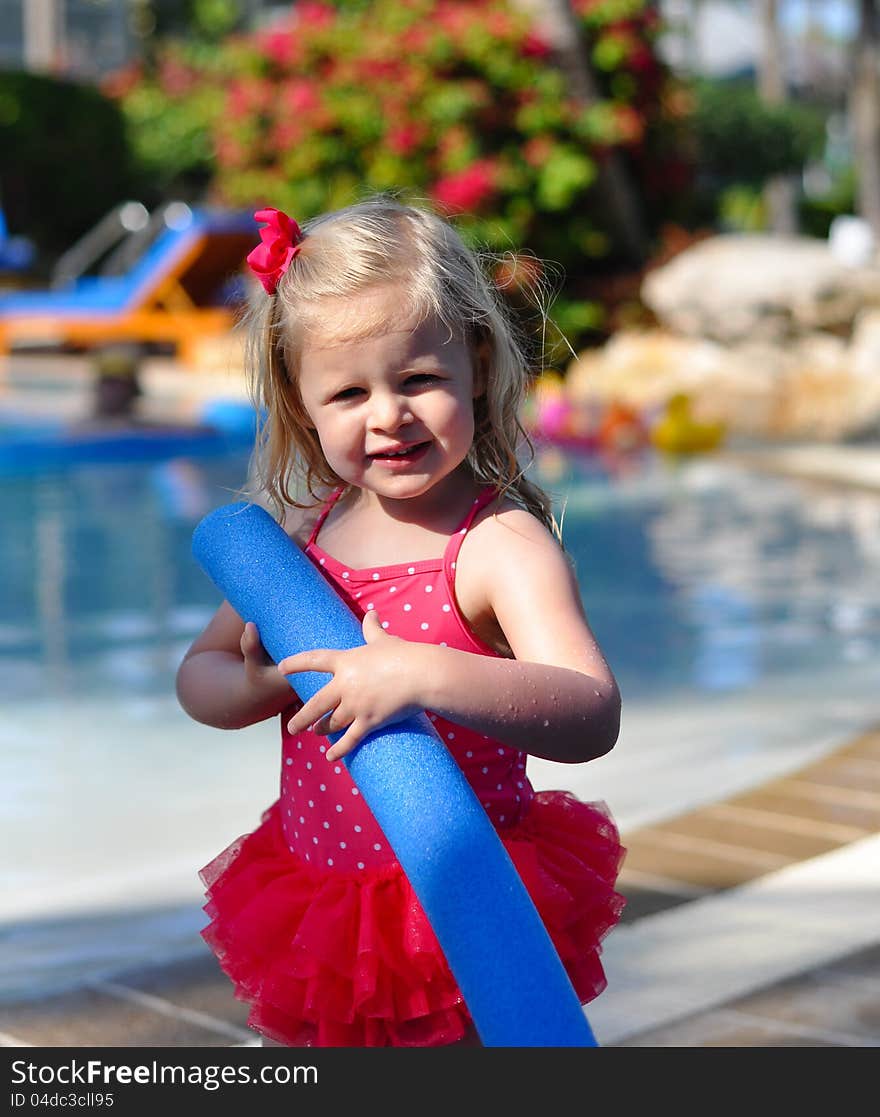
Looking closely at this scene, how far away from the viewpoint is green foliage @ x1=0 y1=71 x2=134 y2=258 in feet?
80.1

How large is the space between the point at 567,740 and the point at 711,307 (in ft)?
40.8

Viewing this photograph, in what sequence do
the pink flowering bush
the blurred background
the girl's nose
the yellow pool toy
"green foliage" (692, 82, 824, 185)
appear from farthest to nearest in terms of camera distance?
"green foliage" (692, 82, 824, 185), the pink flowering bush, the yellow pool toy, the blurred background, the girl's nose

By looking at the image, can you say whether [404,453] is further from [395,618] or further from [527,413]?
[527,413]

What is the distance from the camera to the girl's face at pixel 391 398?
6.41 ft

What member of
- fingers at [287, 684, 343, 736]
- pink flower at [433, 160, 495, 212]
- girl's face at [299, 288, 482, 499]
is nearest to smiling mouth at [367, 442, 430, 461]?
girl's face at [299, 288, 482, 499]

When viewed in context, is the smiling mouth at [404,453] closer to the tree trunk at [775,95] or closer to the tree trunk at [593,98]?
the tree trunk at [593,98]

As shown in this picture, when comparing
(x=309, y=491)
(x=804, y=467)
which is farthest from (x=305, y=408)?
(x=804, y=467)

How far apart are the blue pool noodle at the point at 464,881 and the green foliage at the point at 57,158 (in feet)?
79.6

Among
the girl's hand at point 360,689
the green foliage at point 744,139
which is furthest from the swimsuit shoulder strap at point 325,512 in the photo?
the green foliage at point 744,139

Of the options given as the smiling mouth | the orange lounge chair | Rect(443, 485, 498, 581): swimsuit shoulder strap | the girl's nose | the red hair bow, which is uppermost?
the orange lounge chair

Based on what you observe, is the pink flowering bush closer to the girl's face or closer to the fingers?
the girl's face

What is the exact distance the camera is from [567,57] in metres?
15.9

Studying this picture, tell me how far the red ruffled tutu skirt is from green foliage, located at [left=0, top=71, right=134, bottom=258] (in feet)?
78.4

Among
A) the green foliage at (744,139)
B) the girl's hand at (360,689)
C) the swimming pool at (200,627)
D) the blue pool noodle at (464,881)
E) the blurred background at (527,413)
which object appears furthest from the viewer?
the green foliage at (744,139)
